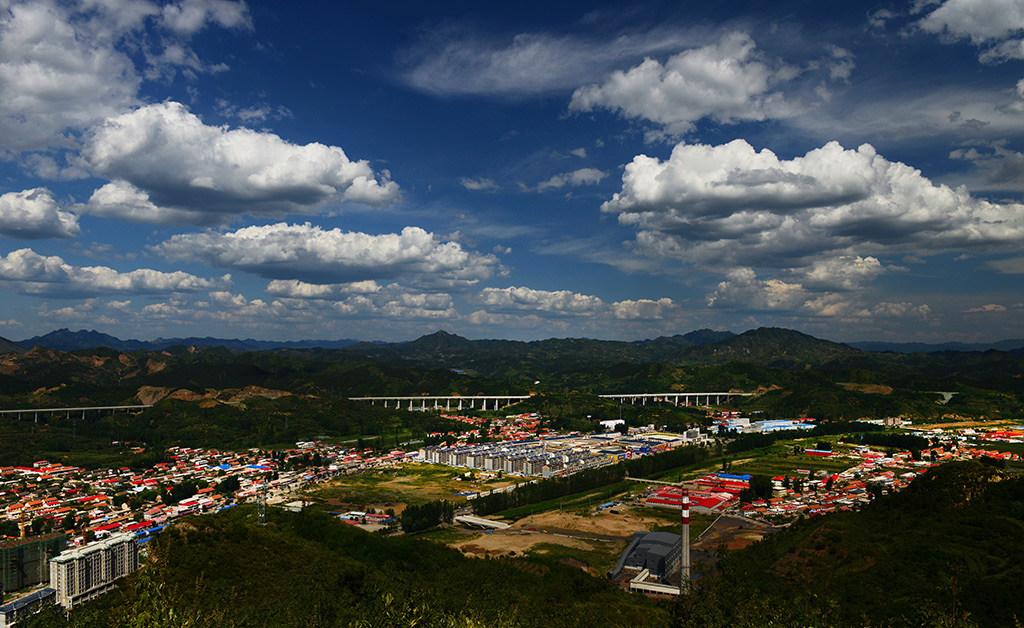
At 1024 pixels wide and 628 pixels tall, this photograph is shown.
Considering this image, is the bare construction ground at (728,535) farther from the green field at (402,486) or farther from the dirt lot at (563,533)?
the green field at (402,486)

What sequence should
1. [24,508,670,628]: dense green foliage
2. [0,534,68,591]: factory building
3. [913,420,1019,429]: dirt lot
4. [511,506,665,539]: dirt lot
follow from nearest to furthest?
[24,508,670,628]: dense green foliage → [0,534,68,591]: factory building → [511,506,665,539]: dirt lot → [913,420,1019,429]: dirt lot

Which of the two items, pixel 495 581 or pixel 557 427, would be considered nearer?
pixel 495 581

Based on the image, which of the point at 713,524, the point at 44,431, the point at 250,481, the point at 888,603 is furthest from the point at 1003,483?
the point at 44,431

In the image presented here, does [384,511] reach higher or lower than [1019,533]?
lower

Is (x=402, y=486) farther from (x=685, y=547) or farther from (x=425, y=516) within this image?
(x=685, y=547)

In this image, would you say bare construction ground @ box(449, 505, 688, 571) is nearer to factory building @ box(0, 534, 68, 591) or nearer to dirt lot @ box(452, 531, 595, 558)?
dirt lot @ box(452, 531, 595, 558)

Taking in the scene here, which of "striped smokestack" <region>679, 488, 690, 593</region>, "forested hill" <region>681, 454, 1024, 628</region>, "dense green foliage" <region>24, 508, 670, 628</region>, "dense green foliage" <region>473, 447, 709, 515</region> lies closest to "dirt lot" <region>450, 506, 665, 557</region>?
"dense green foliage" <region>473, 447, 709, 515</region>

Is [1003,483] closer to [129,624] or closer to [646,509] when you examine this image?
[646,509]
